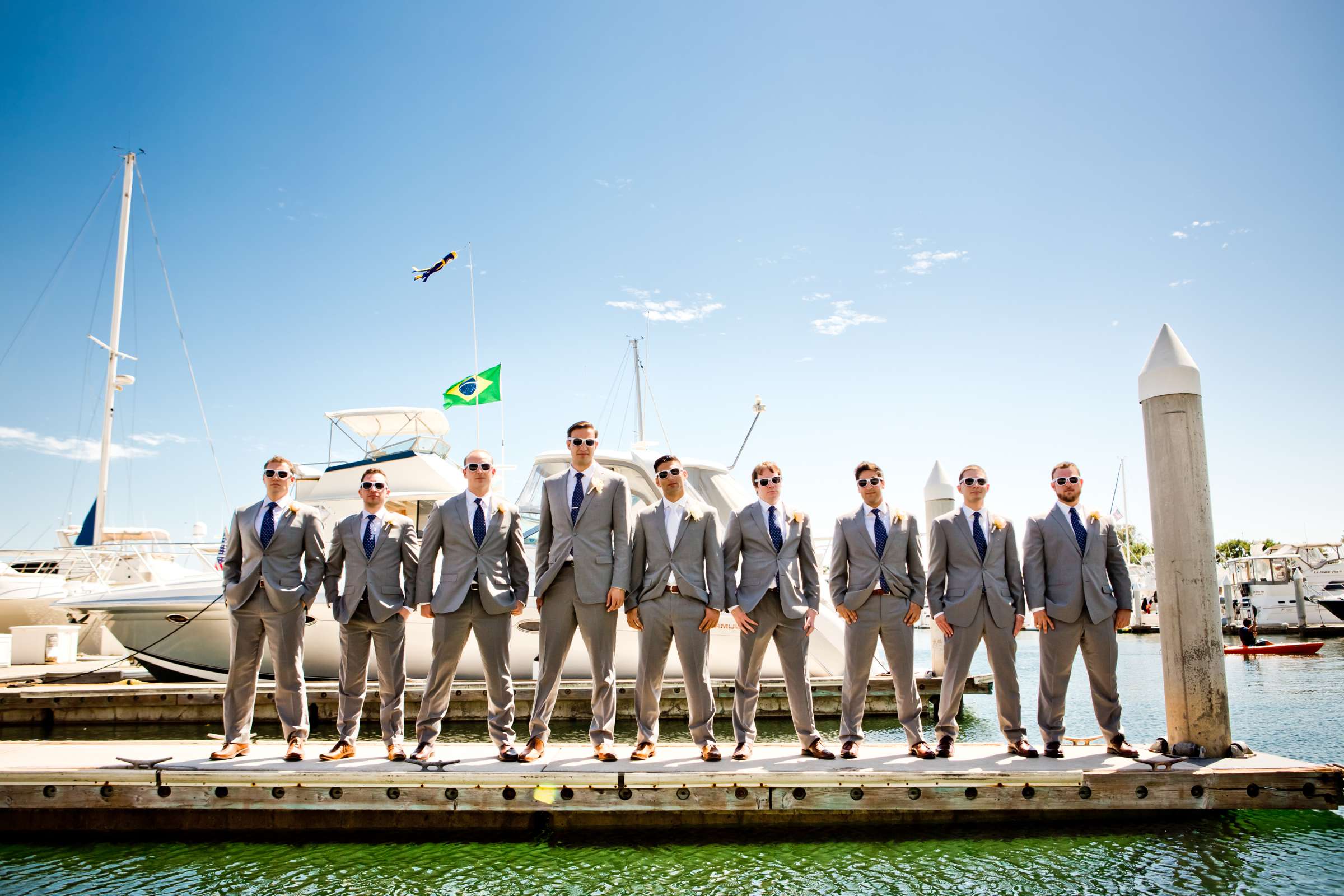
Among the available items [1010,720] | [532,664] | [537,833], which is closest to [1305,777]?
[1010,720]

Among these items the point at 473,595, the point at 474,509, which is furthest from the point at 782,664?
the point at 474,509

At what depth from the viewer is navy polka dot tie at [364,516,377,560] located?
6117 millimetres

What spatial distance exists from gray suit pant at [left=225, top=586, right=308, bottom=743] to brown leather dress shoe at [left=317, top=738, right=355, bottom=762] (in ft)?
0.78

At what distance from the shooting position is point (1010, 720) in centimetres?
602

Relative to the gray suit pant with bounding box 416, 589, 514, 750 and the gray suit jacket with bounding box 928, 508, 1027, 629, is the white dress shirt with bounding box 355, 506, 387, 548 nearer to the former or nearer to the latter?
the gray suit pant with bounding box 416, 589, 514, 750

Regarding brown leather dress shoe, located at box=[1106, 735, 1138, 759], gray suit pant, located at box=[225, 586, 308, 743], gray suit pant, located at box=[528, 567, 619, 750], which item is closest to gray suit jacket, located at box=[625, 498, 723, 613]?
gray suit pant, located at box=[528, 567, 619, 750]

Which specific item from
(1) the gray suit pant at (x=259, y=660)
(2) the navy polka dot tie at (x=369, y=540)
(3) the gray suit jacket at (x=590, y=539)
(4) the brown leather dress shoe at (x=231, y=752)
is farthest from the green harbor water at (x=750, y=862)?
(2) the navy polka dot tie at (x=369, y=540)

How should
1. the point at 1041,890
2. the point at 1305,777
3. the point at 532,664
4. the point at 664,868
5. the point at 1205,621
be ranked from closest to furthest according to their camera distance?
the point at 1041,890 < the point at 664,868 < the point at 1305,777 < the point at 1205,621 < the point at 532,664

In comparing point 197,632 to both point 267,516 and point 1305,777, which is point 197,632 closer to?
point 267,516

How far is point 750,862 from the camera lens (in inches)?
197

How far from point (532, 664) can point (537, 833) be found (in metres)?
6.93

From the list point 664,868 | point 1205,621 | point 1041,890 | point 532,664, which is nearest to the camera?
point 1041,890

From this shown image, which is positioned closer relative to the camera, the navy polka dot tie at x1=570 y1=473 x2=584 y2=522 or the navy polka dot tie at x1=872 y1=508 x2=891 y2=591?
the navy polka dot tie at x1=570 y1=473 x2=584 y2=522

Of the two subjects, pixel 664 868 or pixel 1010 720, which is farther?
pixel 1010 720
